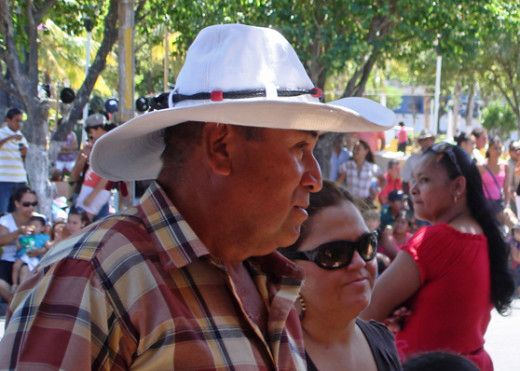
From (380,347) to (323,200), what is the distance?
1.81ft

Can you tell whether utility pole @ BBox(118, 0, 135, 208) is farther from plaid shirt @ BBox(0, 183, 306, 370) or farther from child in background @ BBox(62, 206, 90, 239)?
plaid shirt @ BBox(0, 183, 306, 370)

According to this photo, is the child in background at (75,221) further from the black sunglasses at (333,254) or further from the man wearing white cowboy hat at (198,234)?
the man wearing white cowboy hat at (198,234)

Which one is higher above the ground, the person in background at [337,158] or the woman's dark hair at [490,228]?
the woman's dark hair at [490,228]

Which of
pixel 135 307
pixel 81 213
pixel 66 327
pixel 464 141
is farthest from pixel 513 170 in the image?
pixel 66 327

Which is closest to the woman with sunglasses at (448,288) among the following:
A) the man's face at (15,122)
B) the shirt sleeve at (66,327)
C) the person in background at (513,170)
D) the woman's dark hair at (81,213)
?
the shirt sleeve at (66,327)

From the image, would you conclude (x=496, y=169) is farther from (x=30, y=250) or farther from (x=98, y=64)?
(x=30, y=250)

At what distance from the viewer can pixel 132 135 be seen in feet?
5.25

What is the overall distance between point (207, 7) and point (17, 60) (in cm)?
337

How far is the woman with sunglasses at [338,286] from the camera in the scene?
2.25 metres

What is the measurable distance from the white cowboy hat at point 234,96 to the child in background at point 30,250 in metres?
5.37

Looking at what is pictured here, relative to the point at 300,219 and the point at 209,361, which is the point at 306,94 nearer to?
the point at 300,219

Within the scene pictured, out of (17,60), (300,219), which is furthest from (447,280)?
(17,60)

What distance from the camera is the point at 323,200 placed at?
7.87ft

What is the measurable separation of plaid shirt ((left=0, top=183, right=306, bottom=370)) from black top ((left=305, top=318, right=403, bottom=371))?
31.5 inches
